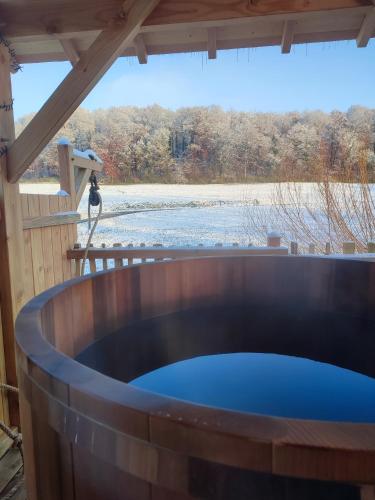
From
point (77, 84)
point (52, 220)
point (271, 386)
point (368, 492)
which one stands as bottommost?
point (271, 386)

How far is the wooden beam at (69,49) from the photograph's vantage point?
1.85 meters

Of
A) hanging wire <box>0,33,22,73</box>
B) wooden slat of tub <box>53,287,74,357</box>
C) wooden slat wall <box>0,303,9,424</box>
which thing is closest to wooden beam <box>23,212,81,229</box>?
wooden slat wall <box>0,303,9,424</box>

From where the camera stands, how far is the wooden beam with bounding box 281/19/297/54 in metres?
1.76

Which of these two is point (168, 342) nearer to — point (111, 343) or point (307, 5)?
point (111, 343)

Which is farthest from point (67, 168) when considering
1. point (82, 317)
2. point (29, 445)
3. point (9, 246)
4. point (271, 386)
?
point (29, 445)

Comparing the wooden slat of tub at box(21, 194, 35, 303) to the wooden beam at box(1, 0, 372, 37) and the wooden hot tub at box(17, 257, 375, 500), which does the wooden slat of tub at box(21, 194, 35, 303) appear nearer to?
the wooden beam at box(1, 0, 372, 37)

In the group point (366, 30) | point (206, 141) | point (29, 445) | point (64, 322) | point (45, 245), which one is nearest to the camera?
point (29, 445)

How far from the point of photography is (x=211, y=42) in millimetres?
1843

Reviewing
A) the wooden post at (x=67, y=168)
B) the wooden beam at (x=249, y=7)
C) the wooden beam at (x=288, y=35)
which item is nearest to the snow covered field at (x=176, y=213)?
the wooden post at (x=67, y=168)

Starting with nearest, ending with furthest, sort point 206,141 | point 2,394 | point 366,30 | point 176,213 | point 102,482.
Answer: point 102,482 → point 366,30 → point 2,394 → point 176,213 → point 206,141

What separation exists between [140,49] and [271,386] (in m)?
1.79

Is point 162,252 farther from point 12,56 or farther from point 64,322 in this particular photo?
point 64,322

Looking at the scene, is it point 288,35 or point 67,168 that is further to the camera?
point 67,168

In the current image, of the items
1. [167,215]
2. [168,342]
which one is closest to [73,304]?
[168,342]
